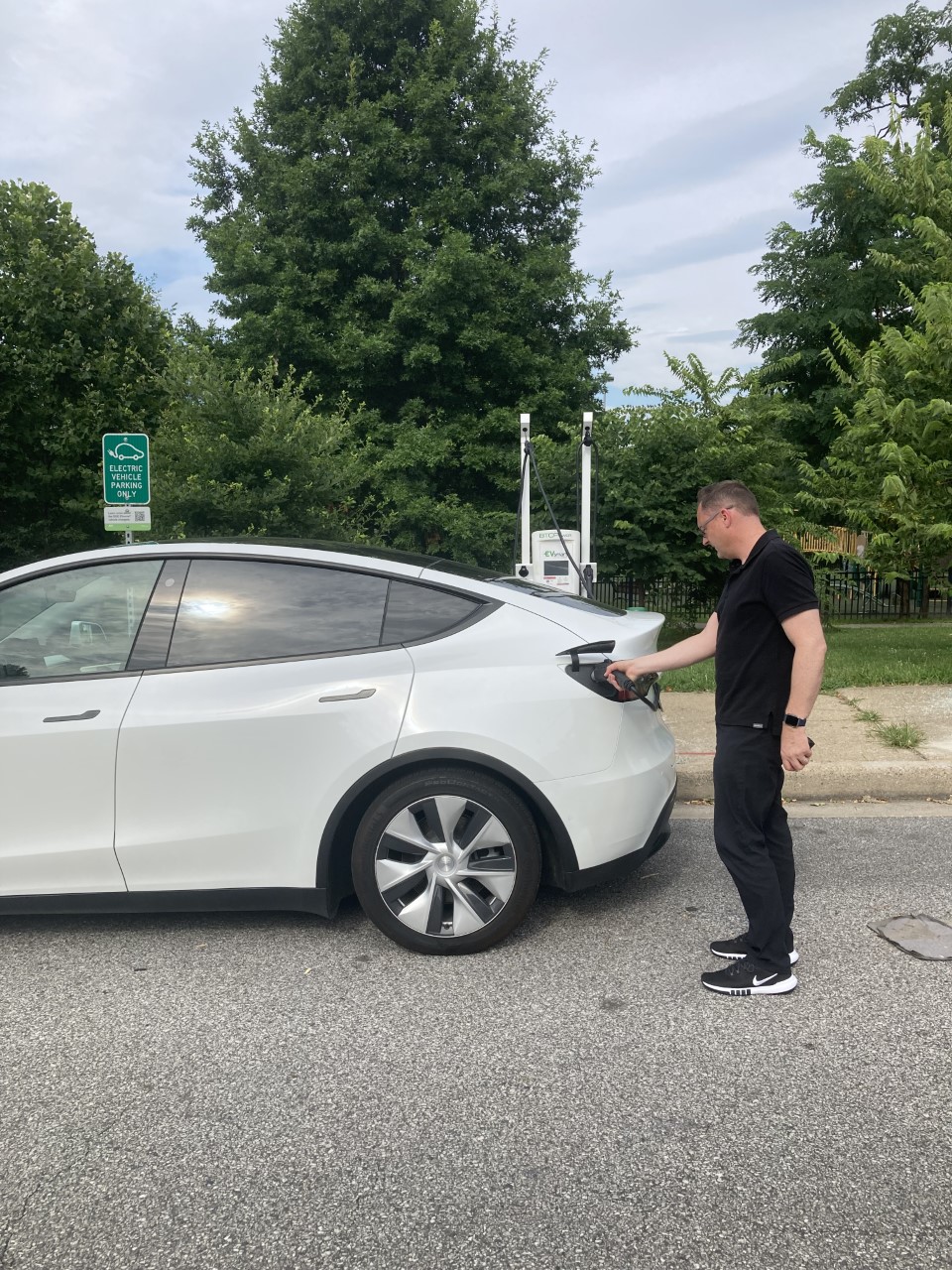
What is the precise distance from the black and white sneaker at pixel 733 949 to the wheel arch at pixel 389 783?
613 millimetres

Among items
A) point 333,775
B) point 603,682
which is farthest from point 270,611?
→ point 603,682

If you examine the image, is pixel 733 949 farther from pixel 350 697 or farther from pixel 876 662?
pixel 876 662

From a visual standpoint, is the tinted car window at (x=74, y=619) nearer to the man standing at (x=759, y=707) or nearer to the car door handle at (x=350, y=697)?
the car door handle at (x=350, y=697)

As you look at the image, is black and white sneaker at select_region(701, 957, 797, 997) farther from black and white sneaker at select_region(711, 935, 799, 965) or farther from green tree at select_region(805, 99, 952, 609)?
green tree at select_region(805, 99, 952, 609)

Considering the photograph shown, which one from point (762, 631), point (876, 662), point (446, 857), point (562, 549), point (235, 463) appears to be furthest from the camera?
point (876, 662)

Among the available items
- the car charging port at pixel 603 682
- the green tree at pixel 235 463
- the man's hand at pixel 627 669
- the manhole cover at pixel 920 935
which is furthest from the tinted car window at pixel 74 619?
the green tree at pixel 235 463

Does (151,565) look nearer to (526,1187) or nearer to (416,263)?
(526,1187)

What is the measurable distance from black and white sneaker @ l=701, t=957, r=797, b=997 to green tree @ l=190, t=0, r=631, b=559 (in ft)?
50.2

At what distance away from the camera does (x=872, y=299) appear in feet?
82.0

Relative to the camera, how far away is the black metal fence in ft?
44.0

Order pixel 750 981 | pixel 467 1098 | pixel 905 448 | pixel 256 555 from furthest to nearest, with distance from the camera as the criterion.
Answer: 1. pixel 905 448
2. pixel 256 555
3. pixel 750 981
4. pixel 467 1098

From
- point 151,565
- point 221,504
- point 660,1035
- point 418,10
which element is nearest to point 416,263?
point 418,10

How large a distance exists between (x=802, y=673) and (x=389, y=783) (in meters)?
1.50

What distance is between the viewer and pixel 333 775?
11.4ft
